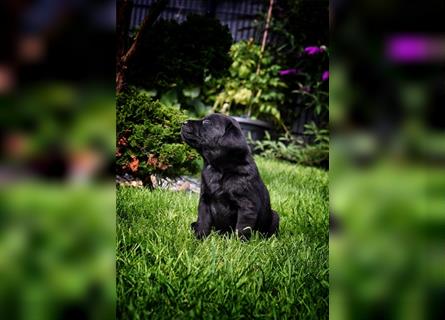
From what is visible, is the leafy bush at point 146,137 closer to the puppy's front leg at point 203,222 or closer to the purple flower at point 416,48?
the puppy's front leg at point 203,222

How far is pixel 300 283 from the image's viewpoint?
3.39 feet

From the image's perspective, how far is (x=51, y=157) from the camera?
1.67ft

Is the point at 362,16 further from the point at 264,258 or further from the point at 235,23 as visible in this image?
the point at 235,23

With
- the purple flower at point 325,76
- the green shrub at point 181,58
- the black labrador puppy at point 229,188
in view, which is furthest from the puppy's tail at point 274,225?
the purple flower at point 325,76

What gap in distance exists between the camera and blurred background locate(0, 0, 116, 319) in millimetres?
493

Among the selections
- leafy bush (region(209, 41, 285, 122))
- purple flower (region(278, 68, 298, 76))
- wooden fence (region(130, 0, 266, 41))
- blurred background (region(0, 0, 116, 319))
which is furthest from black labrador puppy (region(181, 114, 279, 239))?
blurred background (region(0, 0, 116, 319))

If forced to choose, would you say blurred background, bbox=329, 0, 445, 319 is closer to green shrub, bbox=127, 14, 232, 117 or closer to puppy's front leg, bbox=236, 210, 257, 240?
green shrub, bbox=127, 14, 232, 117

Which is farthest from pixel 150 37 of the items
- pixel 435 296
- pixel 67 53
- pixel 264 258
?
pixel 435 296

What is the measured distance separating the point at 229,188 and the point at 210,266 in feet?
1.55

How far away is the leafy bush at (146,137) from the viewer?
1.21 meters

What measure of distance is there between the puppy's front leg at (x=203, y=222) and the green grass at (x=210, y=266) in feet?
0.12

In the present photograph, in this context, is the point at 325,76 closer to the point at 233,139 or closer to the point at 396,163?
the point at 233,139

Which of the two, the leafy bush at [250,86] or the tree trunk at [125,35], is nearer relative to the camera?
the tree trunk at [125,35]

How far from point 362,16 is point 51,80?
377 millimetres
